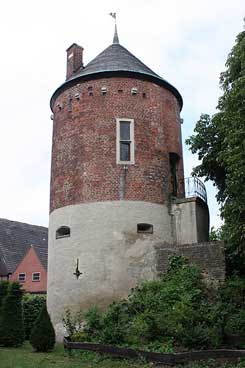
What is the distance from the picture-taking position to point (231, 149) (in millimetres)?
13211

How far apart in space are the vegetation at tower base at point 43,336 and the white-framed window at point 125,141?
6.52m

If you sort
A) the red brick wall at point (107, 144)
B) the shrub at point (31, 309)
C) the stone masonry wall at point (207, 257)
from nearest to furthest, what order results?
the stone masonry wall at point (207, 257)
the red brick wall at point (107, 144)
the shrub at point (31, 309)

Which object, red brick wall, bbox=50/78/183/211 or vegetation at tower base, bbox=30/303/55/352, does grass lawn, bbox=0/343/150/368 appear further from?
red brick wall, bbox=50/78/183/211

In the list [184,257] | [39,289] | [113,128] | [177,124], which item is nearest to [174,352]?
[184,257]

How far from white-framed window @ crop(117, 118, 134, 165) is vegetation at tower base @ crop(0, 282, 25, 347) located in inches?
248

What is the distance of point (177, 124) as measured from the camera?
20.6 metres

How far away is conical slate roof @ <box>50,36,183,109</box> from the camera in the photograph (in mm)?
19078

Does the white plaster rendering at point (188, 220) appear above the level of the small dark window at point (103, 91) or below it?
below

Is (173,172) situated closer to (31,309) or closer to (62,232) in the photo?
(62,232)

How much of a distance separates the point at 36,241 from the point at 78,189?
23275mm

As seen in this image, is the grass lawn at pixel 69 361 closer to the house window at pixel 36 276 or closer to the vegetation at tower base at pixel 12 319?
the vegetation at tower base at pixel 12 319

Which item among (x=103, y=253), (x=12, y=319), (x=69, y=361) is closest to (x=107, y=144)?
(x=103, y=253)

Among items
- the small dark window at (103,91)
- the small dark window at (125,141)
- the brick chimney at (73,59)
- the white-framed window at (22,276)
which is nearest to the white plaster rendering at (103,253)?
the small dark window at (125,141)

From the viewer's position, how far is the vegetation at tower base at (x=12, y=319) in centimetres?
1684
